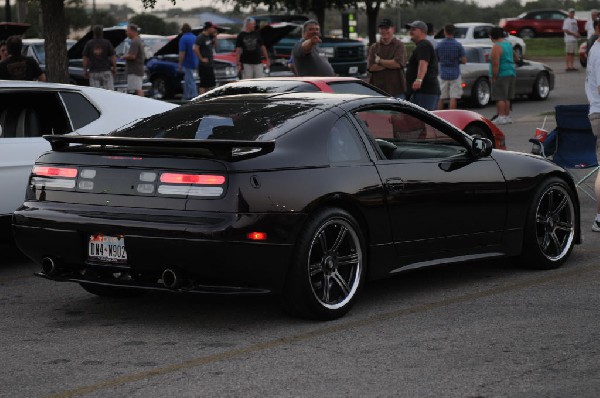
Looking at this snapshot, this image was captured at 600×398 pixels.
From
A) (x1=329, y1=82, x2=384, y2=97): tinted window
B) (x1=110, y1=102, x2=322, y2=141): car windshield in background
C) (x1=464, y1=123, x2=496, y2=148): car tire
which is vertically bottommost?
(x1=464, y1=123, x2=496, y2=148): car tire

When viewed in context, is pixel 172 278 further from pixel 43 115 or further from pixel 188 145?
pixel 43 115

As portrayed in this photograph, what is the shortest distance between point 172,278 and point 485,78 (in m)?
21.8

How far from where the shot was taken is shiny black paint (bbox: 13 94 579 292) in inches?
277

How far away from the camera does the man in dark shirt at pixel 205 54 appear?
87.0ft

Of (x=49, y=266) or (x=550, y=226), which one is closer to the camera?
(x=49, y=266)

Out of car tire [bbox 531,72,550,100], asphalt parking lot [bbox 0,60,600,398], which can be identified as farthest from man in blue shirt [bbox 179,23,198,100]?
asphalt parking lot [bbox 0,60,600,398]

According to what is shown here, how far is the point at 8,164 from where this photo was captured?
9.48 m

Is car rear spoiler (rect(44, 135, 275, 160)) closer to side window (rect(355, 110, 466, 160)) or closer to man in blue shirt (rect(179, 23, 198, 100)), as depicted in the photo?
side window (rect(355, 110, 466, 160))

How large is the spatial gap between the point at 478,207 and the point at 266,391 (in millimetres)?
3178

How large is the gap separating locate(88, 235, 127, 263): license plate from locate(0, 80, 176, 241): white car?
2301 mm

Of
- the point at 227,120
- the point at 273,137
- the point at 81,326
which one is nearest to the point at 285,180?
the point at 273,137

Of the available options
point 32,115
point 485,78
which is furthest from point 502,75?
point 32,115

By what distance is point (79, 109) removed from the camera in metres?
10.3

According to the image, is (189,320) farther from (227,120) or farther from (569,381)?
(569,381)
